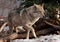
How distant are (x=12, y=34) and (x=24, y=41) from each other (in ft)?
0.52

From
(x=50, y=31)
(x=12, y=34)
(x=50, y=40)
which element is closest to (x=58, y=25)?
(x=50, y=31)

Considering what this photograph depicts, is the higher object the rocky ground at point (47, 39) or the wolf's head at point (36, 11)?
the wolf's head at point (36, 11)

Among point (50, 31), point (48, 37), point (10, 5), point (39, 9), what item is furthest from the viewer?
point (10, 5)

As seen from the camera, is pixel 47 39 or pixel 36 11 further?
pixel 47 39

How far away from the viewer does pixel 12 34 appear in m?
2.58

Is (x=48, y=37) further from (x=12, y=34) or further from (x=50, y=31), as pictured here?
(x=12, y=34)

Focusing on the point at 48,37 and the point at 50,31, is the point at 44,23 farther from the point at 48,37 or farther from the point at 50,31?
the point at 48,37

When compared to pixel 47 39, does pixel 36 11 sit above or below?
above

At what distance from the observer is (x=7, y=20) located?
263 centimetres

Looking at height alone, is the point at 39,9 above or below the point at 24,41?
above

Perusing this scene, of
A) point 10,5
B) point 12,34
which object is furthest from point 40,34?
point 10,5

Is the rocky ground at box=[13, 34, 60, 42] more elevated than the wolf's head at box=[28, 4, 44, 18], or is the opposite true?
the wolf's head at box=[28, 4, 44, 18]

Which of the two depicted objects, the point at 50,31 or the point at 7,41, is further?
the point at 50,31

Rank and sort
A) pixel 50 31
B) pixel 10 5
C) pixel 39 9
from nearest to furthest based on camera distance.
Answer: pixel 39 9 < pixel 50 31 < pixel 10 5
